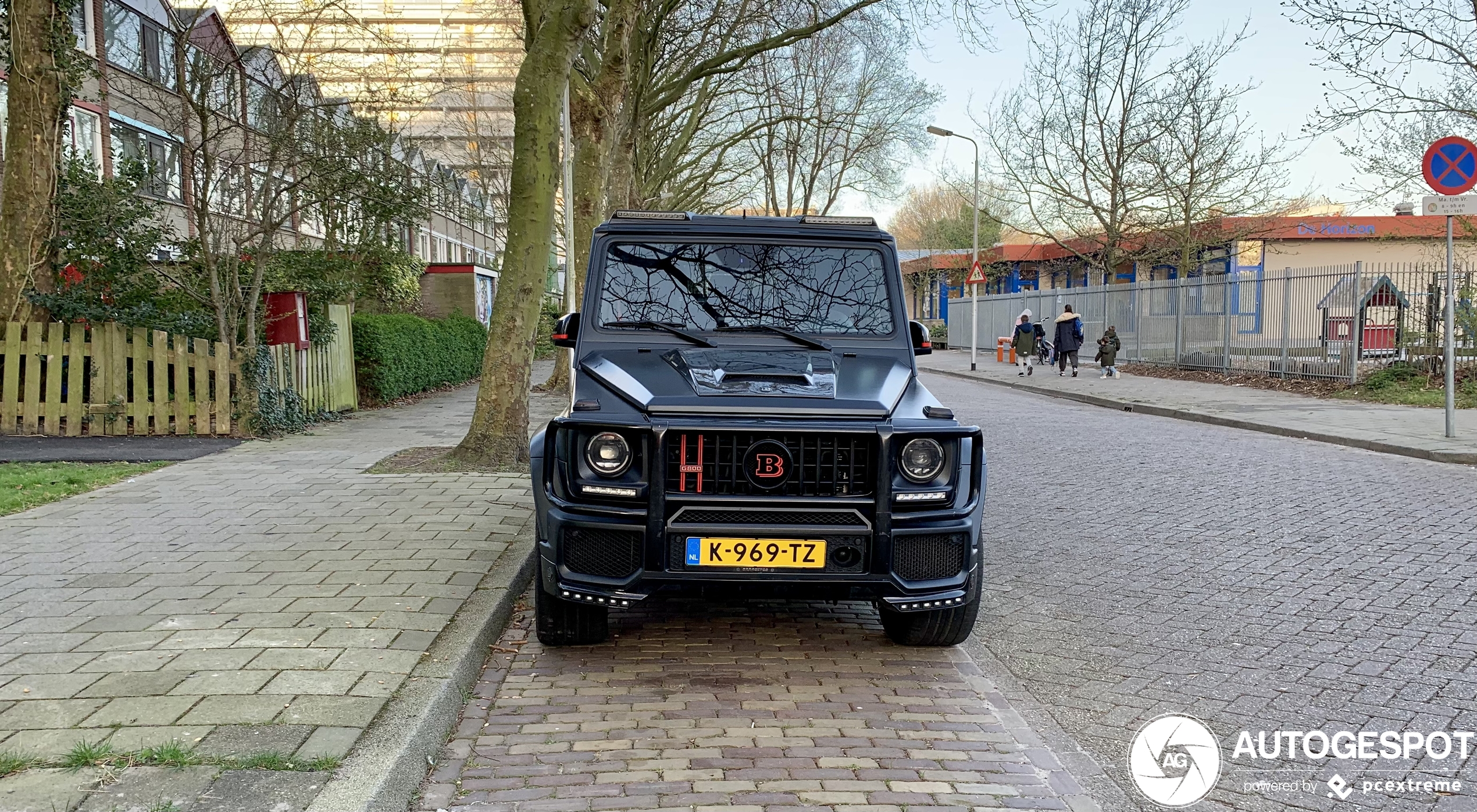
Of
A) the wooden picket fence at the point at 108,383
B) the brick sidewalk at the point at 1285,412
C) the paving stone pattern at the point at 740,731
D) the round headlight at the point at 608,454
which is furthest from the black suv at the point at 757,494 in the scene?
the wooden picket fence at the point at 108,383

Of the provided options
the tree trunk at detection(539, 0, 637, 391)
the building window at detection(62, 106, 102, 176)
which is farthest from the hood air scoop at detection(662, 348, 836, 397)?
the building window at detection(62, 106, 102, 176)

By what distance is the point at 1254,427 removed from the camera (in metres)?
14.7

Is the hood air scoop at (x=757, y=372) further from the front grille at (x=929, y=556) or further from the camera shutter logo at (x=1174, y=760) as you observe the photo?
the camera shutter logo at (x=1174, y=760)

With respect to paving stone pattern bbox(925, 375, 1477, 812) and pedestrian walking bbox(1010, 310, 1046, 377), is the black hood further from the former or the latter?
pedestrian walking bbox(1010, 310, 1046, 377)

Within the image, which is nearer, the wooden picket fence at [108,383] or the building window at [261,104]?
the wooden picket fence at [108,383]

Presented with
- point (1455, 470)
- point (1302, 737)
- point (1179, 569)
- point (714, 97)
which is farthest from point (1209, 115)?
point (1302, 737)

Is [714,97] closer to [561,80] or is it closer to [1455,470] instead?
[561,80]

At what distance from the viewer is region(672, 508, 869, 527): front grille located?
4.27 metres

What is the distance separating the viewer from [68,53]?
1241 cm

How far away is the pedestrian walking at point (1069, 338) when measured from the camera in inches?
1053

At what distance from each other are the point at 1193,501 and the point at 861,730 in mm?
5804

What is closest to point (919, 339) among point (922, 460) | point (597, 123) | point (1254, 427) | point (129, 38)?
point (922, 460)

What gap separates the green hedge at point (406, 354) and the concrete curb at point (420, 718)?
9558mm

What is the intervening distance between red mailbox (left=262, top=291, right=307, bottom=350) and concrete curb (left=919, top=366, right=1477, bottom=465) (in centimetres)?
1260
